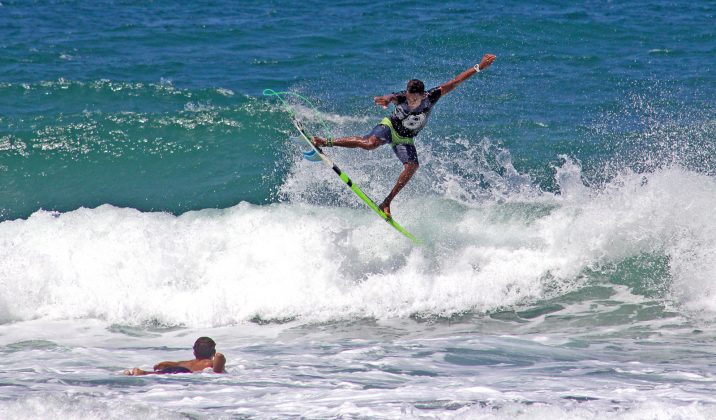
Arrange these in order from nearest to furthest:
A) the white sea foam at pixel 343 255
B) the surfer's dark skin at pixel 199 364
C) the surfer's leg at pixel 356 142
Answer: the surfer's dark skin at pixel 199 364, the surfer's leg at pixel 356 142, the white sea foam at pixel 343 255

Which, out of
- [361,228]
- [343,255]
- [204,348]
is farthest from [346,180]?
[204,348]

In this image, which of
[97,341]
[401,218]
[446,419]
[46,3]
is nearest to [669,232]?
[401,218]

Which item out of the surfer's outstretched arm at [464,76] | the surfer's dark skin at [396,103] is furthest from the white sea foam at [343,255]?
the surfer's outstretched arm at [464,76]

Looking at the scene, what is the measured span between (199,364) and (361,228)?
449 cm

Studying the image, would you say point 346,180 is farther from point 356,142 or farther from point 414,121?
point 414,121

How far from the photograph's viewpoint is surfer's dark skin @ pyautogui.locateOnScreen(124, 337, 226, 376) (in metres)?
9.02

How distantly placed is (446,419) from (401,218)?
6096 millimetres

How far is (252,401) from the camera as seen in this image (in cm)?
812

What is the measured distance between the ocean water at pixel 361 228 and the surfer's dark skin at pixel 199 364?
7.1 inches

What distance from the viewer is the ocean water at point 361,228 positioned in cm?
880

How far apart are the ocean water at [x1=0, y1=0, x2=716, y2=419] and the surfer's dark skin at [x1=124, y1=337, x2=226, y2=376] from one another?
0.59ft

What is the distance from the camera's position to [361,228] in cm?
1315

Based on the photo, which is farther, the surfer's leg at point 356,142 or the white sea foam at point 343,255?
the white sea foam at point 343,255

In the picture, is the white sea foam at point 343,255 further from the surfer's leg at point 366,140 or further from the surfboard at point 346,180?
the surfer's leg at point 366,140
